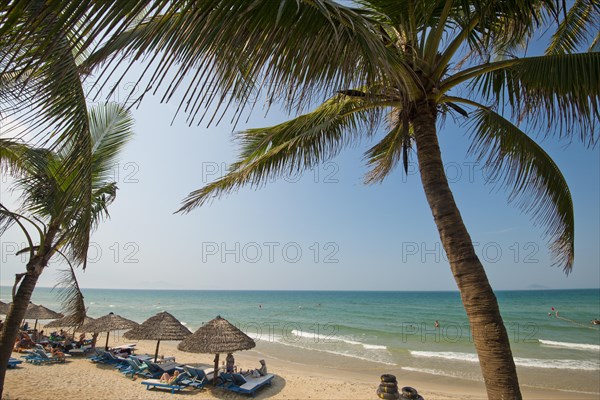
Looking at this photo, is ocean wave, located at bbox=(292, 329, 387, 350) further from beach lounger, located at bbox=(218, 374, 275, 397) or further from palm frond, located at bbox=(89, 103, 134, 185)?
palm frond, located at bbox=(89, 103, 134, 185)

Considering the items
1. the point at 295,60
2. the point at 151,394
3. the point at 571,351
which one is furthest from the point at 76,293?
the point at 571,351

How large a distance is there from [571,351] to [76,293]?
2544 cm

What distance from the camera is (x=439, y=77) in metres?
3.25

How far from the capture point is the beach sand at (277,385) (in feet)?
32.6

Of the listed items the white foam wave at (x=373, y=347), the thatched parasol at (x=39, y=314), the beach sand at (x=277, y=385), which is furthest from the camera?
the white foam wave at (x=373, y=347)

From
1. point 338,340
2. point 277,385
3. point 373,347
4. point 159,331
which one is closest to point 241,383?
point 277,385

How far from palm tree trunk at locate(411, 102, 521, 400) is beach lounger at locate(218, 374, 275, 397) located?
9610 mm

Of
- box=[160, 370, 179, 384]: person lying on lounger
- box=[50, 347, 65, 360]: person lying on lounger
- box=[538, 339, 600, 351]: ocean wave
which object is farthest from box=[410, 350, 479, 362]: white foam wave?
box=[50, 347, 65, 360]: person lying on lounger

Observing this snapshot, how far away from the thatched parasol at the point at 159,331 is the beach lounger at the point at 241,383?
253cm

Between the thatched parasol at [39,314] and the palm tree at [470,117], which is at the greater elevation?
the palm tree at [470,117]

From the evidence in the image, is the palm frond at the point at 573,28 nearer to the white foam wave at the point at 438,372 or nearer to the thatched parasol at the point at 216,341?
the thatched parasol at the point at 216,341

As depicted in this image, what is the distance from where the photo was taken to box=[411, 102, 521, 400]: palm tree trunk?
252 centimetres

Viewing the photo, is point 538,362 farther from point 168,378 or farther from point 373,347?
point 168,378

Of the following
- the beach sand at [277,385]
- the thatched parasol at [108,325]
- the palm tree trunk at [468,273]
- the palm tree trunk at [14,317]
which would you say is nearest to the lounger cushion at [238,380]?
the beach sand at [277,385]
